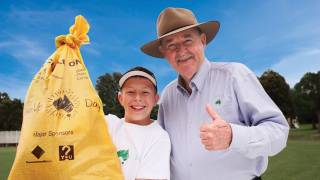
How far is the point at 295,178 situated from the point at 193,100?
754cm

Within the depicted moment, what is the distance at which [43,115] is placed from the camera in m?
2.52

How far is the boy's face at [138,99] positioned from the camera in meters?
3.02

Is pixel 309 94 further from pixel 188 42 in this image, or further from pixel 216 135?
pixel 216 135

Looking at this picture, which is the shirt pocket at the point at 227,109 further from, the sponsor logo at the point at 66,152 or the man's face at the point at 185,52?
the sponsor logo at the point at 66,152

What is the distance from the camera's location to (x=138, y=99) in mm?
3021

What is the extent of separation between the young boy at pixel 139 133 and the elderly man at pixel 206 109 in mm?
200

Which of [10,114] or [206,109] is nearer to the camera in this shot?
[206,109]

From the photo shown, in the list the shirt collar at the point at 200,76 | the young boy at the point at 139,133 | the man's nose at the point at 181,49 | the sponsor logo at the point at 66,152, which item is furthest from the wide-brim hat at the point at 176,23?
the sponsor logo at the point at 66,152

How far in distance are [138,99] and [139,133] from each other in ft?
0.75

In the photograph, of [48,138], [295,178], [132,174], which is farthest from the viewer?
[295,178]

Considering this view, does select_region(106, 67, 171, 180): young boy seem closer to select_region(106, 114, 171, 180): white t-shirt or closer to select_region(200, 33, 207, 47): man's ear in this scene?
select_region(106, 114, 171, 180): white t-shirt

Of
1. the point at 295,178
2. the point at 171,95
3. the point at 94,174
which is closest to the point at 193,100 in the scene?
the point at 171,95

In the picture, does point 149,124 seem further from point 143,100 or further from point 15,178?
point 15,178

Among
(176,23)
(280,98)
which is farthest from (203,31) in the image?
(280,98)
